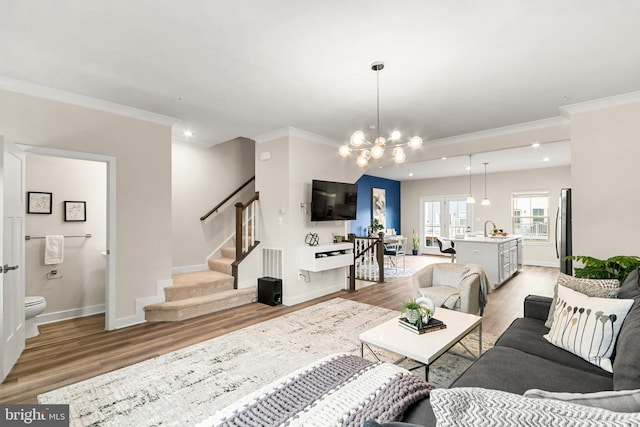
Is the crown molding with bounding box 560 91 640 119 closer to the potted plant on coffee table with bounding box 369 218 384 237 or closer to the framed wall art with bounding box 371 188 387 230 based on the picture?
the potted plant on coffee table with bounding box 369 218 384 237

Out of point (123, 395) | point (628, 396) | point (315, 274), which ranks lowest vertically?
point (123, 395)

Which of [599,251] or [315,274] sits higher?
[599,251]

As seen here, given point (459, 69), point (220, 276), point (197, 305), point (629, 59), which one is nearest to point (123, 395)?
point (197, 305)

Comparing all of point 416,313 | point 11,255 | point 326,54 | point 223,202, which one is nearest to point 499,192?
point 223,202

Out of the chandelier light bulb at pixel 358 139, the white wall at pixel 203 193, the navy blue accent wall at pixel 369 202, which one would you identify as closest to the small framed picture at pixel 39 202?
the white wall at pixel 203 193

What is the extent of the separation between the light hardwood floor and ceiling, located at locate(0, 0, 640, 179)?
106 inches

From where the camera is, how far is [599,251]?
11.9ft

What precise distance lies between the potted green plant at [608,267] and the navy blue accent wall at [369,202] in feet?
17.5

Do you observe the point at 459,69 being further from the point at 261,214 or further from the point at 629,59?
the point at 261,214

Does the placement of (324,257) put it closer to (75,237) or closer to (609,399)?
(75,237)

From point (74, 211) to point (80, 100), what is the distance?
162 cm

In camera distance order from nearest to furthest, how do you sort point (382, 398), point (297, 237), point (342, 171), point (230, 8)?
point (382, 398) < point (230, 8) < point (297, 237) < point (342, 171)

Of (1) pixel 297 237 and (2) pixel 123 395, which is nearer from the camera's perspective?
(2) pixel 123 395

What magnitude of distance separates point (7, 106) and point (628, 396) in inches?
187
